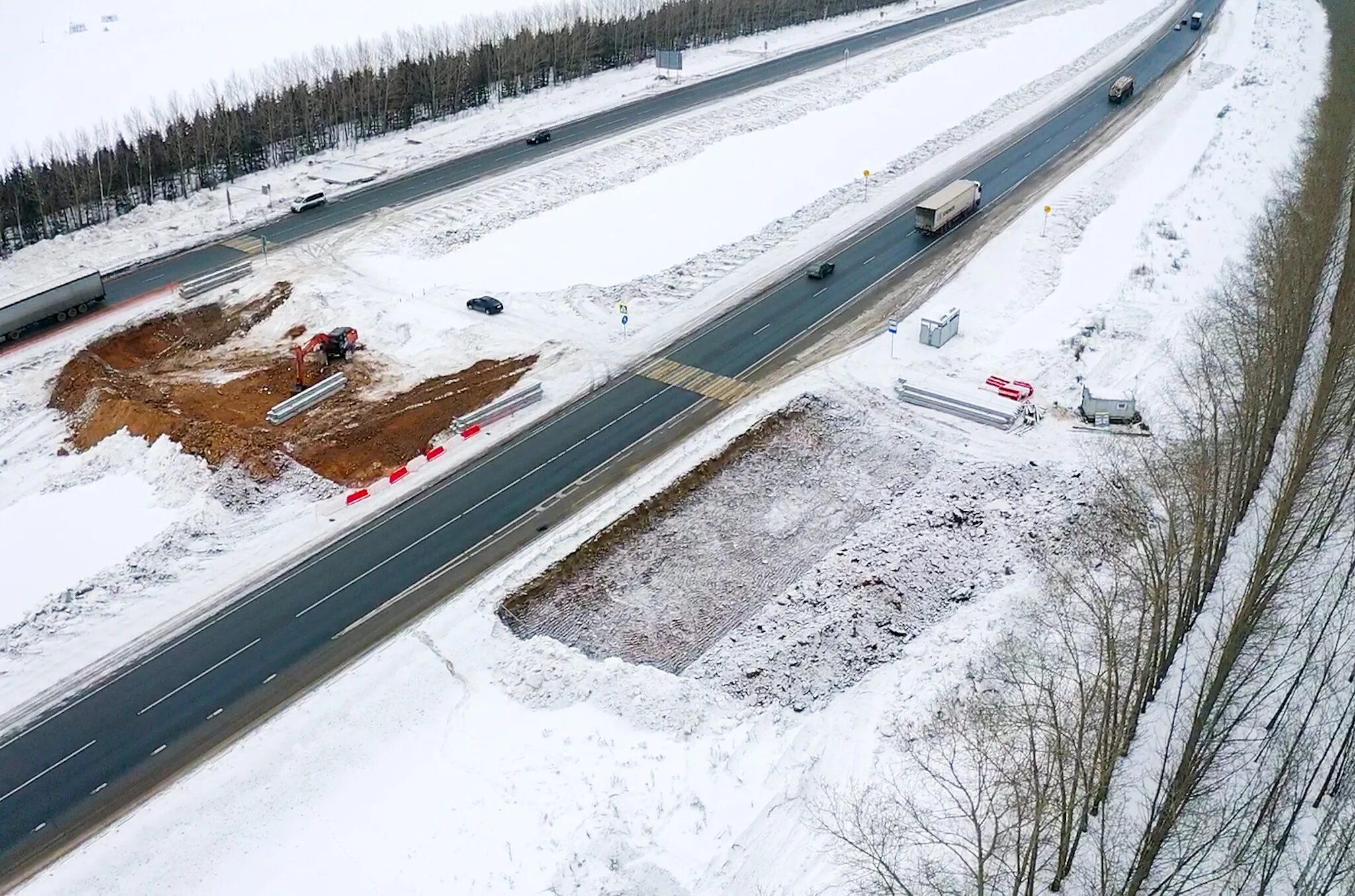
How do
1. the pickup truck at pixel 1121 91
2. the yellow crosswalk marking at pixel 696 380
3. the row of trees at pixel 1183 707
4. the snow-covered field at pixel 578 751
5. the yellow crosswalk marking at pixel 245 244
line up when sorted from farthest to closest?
the pickup truck at pixel 1121 91 → the yellow crosswalk marking at pixel 245 244 → the yellow crosswalk marking at pixel 696 380 → the snow-covered field at pixel 578 751 → the row of trees at pixel 1183 707

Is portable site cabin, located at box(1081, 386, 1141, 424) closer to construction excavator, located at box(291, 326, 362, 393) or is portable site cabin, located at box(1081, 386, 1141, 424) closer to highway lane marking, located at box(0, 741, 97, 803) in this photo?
construction excavator, located at box(291, 326, 362, 393)

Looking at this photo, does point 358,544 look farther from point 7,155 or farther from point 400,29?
point 400,29

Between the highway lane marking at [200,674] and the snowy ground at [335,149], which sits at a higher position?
the snowy ground at [335,149]

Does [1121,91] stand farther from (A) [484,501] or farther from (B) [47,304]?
(B) [47,304]

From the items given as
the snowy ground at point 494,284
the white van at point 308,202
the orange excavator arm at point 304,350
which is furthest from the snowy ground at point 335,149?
the orange excavator arm at point 304,350

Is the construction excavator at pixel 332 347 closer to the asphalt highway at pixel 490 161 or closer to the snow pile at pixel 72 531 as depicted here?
the snow pile at pixel 72 531

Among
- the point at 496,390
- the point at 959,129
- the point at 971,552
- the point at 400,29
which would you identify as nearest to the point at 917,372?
the point at 971,552

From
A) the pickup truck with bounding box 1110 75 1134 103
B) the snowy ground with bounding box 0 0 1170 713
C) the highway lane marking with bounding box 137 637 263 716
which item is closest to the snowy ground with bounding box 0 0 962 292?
the snowy ground with bounding box 0 0 1170 713

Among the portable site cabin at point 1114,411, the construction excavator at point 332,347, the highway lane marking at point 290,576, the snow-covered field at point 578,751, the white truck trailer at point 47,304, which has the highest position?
the white truck trailer at point 47,304
